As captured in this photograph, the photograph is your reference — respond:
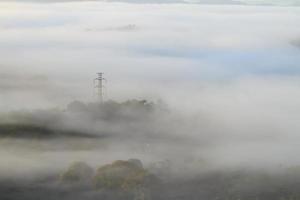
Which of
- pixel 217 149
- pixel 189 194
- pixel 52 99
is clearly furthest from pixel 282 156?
pixel 52 99

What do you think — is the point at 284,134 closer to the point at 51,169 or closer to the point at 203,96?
the point at 203,96

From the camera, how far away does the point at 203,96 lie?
1626 inches

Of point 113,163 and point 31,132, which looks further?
point 31,132

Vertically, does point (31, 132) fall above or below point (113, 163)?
above

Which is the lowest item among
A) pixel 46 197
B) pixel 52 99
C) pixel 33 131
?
pixel 46 197

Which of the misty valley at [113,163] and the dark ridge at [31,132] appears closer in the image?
the misty valley at [113,163]

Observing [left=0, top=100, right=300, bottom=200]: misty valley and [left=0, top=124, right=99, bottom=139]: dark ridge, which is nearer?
[left=0, top=100, right=300, bottom=200]: misty valley

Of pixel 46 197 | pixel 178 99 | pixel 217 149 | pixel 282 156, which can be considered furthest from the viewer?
pixel 178 99

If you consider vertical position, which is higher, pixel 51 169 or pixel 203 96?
pixel 203 96

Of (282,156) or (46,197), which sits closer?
(46,197)

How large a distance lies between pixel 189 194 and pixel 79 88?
33.5ft

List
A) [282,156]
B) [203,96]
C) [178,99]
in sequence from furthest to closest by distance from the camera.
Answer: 1. [203,96]
2. [178,99]
3. [282,156]

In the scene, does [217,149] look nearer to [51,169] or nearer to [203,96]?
[203,96]

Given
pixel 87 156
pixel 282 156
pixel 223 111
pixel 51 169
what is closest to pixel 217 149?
pixel 282 156
